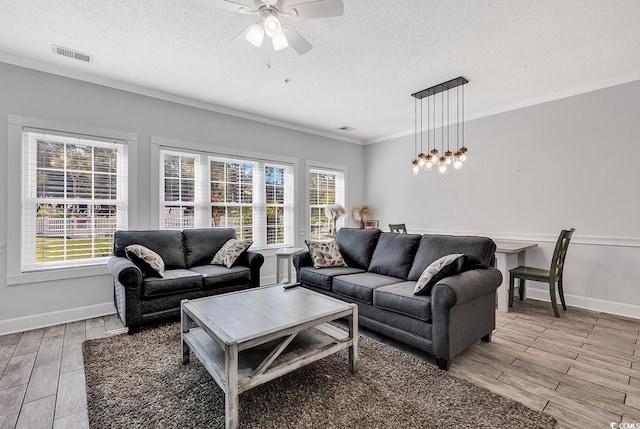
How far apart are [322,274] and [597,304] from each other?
3.51 m

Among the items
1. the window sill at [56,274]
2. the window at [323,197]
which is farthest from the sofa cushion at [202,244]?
the window at [323,197]

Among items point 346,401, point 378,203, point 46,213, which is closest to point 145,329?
point 46,213

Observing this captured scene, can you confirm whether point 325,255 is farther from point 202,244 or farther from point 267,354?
point 267,354

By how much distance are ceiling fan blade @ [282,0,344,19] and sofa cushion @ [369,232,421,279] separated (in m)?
2.35

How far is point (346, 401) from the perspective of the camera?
1890 mm

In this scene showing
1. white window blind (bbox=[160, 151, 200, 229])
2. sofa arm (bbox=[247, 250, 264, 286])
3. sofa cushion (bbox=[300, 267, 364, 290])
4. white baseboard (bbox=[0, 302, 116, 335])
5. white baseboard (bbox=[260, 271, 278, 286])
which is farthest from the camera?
white baseboard (bbox=[260, 271, 278, 286])

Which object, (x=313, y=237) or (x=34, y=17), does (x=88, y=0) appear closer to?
(x=34, y=17)

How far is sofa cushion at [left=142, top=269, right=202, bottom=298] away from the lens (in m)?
3.03

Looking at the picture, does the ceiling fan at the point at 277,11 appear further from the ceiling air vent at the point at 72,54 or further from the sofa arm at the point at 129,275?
the sofa arm at the point at 129,275

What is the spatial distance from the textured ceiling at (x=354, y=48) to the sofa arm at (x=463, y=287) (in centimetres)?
217

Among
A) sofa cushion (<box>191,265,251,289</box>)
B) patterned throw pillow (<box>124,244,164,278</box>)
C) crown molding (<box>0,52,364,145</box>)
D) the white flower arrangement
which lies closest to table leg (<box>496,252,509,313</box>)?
the white flower arrangement

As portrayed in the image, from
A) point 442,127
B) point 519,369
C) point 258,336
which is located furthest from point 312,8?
point 442,127

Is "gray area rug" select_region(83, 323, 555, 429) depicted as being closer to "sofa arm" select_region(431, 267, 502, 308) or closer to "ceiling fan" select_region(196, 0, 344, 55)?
"sofa arm" select_region(431, 267, 502, 308)

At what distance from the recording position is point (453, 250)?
296 centimetres
